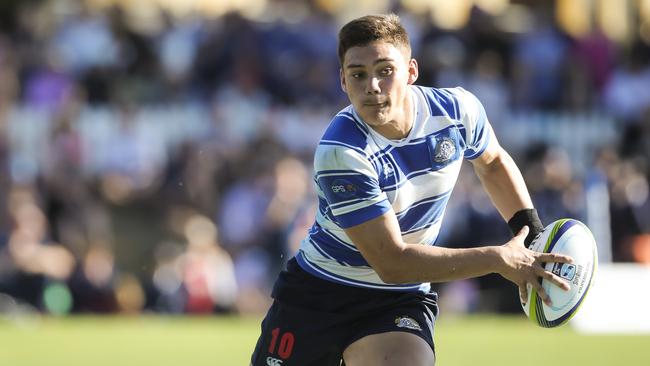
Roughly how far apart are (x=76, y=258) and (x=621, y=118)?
7.20m

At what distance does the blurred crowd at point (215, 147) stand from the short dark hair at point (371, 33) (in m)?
8.42

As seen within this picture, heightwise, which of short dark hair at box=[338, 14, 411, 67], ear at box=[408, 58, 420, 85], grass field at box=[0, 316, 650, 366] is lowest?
grass field at box=[0, 316, 650, 366]

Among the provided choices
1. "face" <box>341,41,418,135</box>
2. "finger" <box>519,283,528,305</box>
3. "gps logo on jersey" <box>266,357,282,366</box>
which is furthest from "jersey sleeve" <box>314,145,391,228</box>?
"gps logo on jersey" <box>266,357,282,366</box>

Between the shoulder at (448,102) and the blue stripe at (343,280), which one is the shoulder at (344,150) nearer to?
the shoulder at (448,102)

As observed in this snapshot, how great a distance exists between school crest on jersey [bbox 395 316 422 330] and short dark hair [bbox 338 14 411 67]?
1246 millimetres

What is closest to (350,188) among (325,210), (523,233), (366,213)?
(366,213)

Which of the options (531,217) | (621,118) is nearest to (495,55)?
(621,118)

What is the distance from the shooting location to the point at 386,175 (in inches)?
223

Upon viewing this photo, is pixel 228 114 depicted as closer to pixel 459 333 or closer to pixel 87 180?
pixel 87 180

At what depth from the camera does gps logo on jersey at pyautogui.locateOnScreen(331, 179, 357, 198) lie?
5539mm

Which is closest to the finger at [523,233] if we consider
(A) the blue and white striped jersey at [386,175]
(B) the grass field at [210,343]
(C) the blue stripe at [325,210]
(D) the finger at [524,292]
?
(D) the finger at [524,292]

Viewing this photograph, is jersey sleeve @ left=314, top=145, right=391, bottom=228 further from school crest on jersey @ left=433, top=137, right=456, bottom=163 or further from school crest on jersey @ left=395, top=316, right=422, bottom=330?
school crest on jersey @ left=395, top=316, right=422, bottom=330

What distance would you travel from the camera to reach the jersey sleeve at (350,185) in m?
5.53

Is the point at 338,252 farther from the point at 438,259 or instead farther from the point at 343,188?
the point at 438,259
